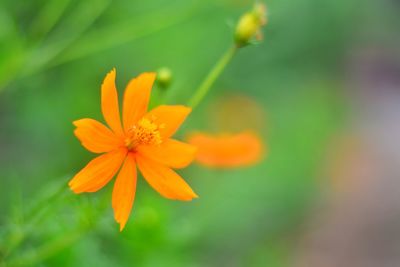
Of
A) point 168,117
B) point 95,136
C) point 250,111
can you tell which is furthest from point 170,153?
point 250,111

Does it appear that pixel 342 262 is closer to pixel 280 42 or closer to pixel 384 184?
pixel 384 184

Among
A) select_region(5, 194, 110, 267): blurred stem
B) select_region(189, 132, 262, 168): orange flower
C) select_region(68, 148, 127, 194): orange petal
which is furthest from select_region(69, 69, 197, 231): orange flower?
select_region(189, 132, 262, 168): orange flower

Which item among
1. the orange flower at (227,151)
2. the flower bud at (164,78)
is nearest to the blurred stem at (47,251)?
the flower bud at (164,78)

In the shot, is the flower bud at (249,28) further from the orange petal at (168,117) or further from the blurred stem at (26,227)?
the blurred stem at (26,227)

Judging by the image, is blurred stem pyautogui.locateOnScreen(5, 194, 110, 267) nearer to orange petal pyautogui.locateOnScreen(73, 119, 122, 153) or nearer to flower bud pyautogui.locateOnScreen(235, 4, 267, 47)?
orange petal pyautogui.locateOnScreen(73, 119, 122, 153)

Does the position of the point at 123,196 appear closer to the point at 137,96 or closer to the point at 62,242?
the point at 137,96
